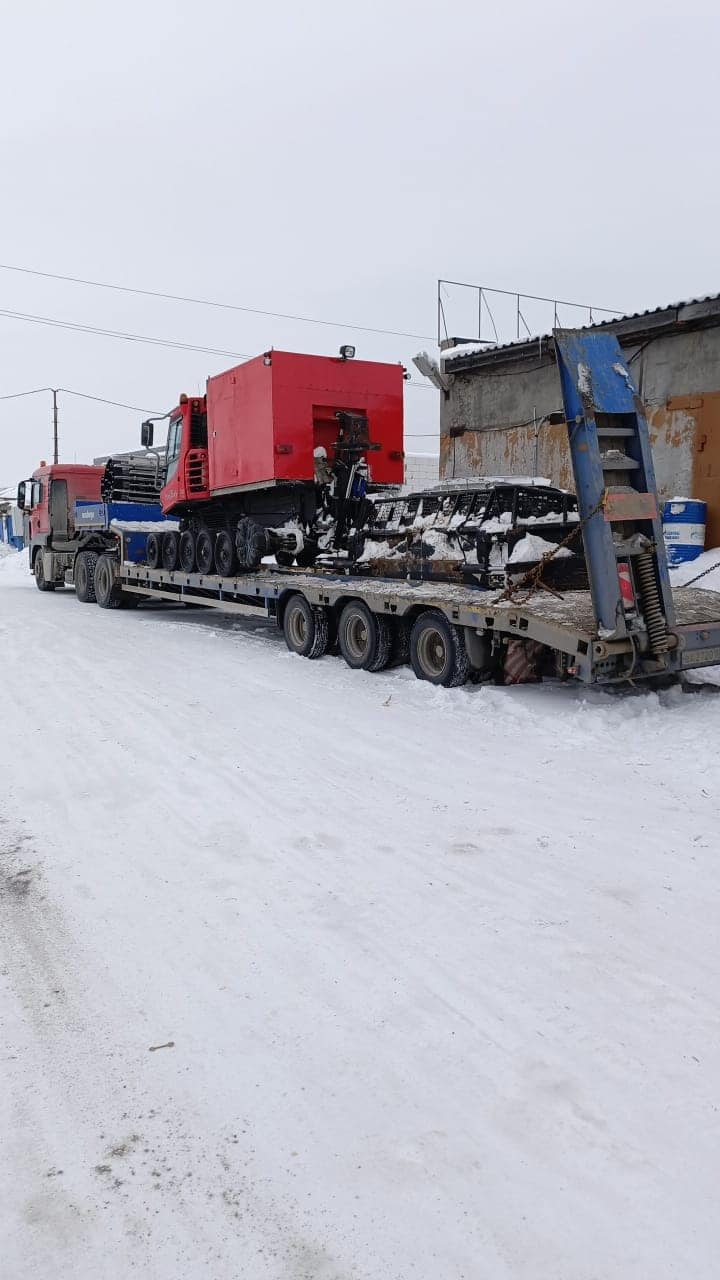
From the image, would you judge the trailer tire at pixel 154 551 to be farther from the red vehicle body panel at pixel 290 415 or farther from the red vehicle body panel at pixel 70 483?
the red vehicle body panel at pixel 70 483

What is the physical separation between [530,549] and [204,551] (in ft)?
20.9

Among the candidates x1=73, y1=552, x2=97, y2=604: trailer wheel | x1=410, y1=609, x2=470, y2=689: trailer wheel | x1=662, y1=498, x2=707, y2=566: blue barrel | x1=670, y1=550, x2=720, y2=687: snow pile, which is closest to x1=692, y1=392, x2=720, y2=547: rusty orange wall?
x1=662, y1=498, x2=707, y2=566: blue barrel

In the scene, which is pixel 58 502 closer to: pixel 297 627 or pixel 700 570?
pixel 297 627

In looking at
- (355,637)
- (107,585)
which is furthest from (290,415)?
(107,585)

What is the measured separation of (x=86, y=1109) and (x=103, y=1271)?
1.87 feet

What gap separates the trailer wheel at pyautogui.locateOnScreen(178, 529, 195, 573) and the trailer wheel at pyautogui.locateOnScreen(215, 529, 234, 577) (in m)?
0.97

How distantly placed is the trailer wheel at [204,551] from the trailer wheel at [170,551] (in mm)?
916

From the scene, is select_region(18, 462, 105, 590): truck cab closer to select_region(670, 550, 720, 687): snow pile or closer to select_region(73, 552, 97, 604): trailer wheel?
select_region(73, 552, 97, 604): trailer wheel

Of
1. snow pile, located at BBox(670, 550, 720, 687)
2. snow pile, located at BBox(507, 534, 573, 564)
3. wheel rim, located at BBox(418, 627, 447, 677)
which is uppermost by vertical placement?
snow pile, located at BBox(507, 534, 573, 564)

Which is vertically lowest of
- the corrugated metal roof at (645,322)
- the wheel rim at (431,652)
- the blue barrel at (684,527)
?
the wheel rim at (431,652)

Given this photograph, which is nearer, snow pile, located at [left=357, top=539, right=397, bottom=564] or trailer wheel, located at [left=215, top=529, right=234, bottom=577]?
snow pile, located at [left=357, top=539, right=397, bottom=564]

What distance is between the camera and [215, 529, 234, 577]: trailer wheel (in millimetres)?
12234

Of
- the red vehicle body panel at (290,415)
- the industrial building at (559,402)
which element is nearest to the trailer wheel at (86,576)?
the red vehicle body panel at (290,415)

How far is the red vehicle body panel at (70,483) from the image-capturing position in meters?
19.6
